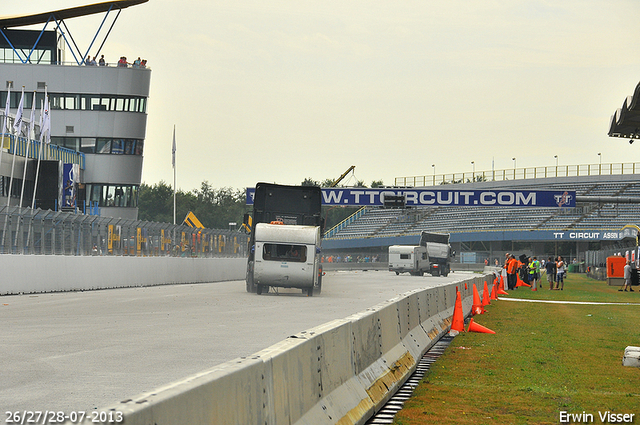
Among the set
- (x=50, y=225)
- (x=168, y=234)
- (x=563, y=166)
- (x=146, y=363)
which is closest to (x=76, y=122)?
(x=168, y=234)

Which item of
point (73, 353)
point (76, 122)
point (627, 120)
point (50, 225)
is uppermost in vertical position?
point (76, 122)

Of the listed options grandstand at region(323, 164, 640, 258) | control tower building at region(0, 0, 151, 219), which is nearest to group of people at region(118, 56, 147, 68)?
control tower building at region(0, 0, 151, 219)

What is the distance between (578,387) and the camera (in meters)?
10.3

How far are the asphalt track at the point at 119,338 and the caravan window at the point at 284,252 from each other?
9.46 ft

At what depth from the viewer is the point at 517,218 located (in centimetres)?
9938

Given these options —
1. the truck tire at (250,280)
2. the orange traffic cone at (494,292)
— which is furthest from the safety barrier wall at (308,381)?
the orange traffic cone at (494,292)

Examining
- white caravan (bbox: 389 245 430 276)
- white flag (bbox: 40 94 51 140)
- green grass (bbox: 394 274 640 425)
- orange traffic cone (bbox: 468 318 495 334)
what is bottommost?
green grass (bbox: 394 274 640 425)

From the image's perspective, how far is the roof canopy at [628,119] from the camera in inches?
624

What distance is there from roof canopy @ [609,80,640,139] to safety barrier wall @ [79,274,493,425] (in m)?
6.20

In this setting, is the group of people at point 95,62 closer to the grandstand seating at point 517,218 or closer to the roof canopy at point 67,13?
the roof canopy at point 67,13

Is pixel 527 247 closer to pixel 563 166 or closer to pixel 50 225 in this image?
pixel 563 166

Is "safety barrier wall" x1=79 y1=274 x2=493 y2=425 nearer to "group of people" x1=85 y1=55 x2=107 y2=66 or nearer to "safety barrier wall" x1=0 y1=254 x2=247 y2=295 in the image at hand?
"safety barrier wall" x1=0 y1=254 x2=247 y2=295

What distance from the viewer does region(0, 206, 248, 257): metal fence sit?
25500 millimetres

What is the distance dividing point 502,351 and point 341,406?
753 centimetres
